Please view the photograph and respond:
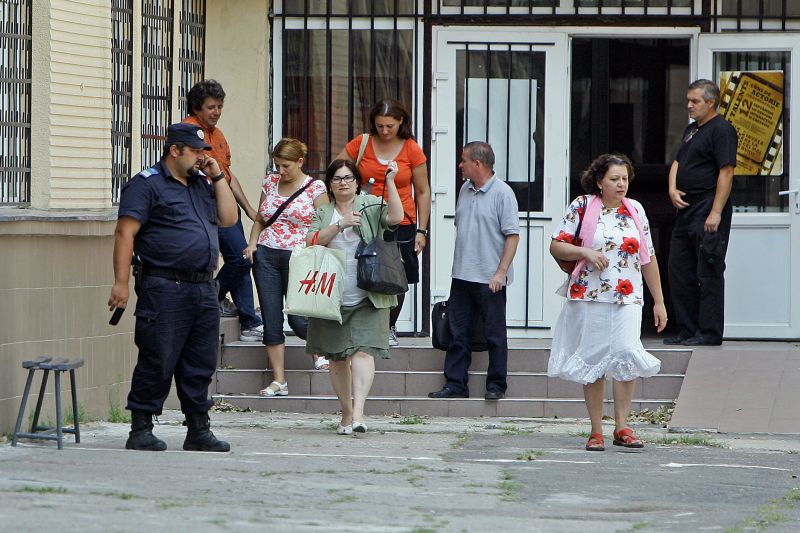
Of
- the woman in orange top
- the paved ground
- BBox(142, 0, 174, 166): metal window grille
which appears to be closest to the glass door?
the woman in orange top

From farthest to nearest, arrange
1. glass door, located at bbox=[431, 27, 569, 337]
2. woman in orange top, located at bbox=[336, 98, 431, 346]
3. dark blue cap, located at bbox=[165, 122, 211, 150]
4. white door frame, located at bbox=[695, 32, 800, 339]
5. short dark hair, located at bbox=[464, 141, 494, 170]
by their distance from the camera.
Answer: glass door, located at bbox=[431, 27, 569, 337] < white door frame, located at bbox=[695, 32, 800, 339] < woman in orange top, located at bbox=[336, 98, 431, 346] < short dark hair, located at bbox=[464, 141, 494, 170] < dark blue cap, located at bbox=[165, 122, 211, 150]

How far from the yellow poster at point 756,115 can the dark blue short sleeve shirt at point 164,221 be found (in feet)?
18.4

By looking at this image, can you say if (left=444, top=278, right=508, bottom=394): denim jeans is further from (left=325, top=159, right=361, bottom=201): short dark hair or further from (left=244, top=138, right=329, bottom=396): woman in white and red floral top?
(left=325, top=159, right=361, bottom=201): short dark hair

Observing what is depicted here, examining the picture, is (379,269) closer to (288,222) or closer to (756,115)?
(288,222)

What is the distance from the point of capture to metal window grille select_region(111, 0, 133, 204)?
1053cm

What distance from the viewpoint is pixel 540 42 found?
1219 centimetres

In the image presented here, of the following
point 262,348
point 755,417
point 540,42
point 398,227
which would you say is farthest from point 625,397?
point 540,42

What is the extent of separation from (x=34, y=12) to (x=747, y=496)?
5.41 m

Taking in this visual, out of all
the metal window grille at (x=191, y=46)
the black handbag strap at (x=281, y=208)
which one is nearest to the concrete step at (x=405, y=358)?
the black handbag strap at (x=281, y=208)

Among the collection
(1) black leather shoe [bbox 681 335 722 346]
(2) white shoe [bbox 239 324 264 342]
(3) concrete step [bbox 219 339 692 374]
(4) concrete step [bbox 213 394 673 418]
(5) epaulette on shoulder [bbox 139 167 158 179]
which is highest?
(5) epaulette on shoulder [bbox 139 167 158 179]

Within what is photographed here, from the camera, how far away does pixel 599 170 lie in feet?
29.0

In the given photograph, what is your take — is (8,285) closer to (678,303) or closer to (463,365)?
(463,365)

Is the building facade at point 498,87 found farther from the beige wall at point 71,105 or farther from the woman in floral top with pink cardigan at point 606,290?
the woman in floral top with pink cardigan at point 606,290

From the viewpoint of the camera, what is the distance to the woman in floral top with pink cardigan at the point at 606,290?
871 centimetres
